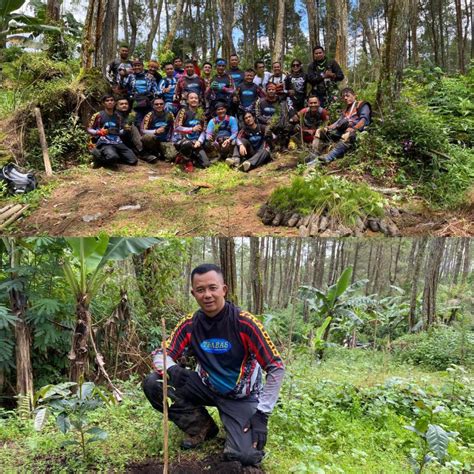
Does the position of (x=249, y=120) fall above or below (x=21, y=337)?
above

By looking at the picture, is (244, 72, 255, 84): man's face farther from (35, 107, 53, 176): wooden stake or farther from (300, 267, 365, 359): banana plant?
(300, 267, 365, 359): banana plant

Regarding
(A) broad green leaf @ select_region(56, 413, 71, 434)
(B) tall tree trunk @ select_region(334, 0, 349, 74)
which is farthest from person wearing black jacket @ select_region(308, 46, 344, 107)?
(A) broad green leaf @ select_region(56, 413, 71, 434)

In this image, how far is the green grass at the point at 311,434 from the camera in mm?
3107

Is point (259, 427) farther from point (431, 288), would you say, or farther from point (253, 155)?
point (431, 288)

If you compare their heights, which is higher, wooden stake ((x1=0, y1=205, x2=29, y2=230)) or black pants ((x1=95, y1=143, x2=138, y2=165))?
black pants ((x1=95, y1=143, x2=138, y2=165))

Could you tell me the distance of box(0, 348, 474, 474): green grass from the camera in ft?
10.2

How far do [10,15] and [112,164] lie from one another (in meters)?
4.94

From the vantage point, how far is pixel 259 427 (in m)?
3.09

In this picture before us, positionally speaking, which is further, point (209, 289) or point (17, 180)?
point (17, 180)

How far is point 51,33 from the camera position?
1003 centimetres

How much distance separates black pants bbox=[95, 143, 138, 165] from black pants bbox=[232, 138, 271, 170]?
1.58m

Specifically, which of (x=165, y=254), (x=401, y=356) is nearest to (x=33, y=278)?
(x=165, y=254)

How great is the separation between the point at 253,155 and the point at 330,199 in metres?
2.50

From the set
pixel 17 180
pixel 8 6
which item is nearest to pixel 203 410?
pixel 17 180
